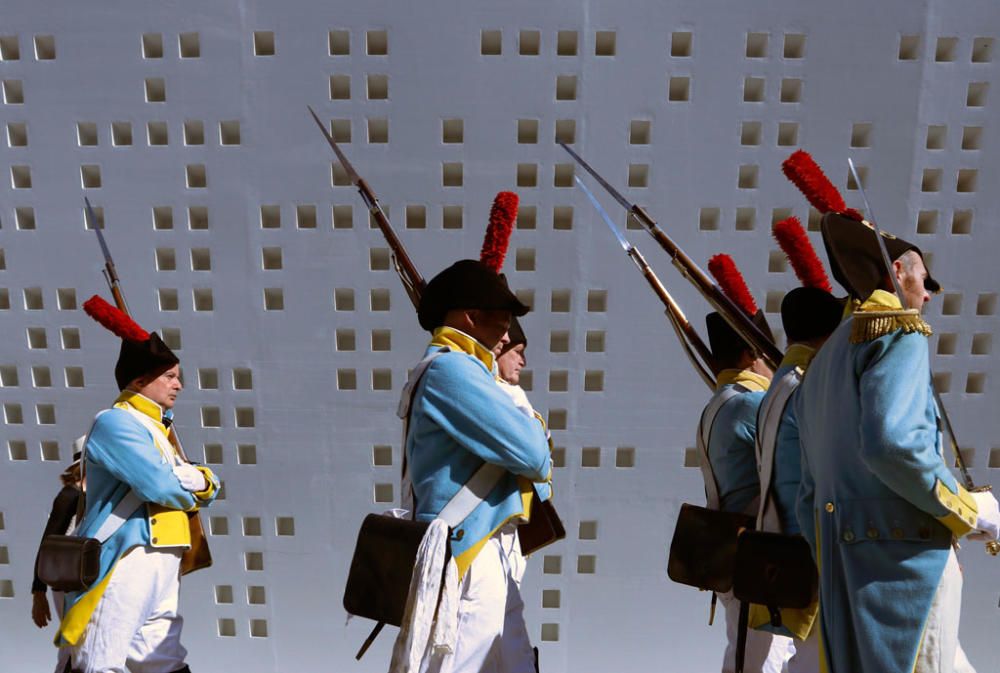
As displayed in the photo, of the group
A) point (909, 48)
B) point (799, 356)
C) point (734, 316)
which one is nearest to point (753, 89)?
point (909, 48)

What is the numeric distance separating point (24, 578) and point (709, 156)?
15.0 ft

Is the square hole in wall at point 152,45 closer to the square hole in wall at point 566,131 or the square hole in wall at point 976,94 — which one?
the square hole in wall at point 566,131

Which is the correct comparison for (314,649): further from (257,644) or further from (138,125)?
(138,125)

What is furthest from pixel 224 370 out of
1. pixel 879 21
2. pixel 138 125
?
pixel 879 21

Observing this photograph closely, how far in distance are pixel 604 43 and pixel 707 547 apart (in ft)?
9.05

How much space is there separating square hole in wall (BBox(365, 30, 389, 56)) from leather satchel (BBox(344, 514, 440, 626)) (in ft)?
9.25

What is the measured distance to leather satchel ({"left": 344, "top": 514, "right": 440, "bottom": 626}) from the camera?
252 cm

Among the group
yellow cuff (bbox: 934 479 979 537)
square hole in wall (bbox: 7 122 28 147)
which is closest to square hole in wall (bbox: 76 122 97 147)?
square hole in wall (bbox: 7 122 28 147)

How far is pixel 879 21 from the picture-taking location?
4.28 m

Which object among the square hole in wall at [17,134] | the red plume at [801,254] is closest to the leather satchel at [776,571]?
the red plume at [801,254]

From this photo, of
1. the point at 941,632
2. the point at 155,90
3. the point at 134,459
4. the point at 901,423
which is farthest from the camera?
the point at 155,90

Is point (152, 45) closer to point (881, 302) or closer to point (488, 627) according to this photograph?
point (488, 627)

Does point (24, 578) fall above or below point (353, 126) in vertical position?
below

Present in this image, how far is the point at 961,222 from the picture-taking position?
4441mm
